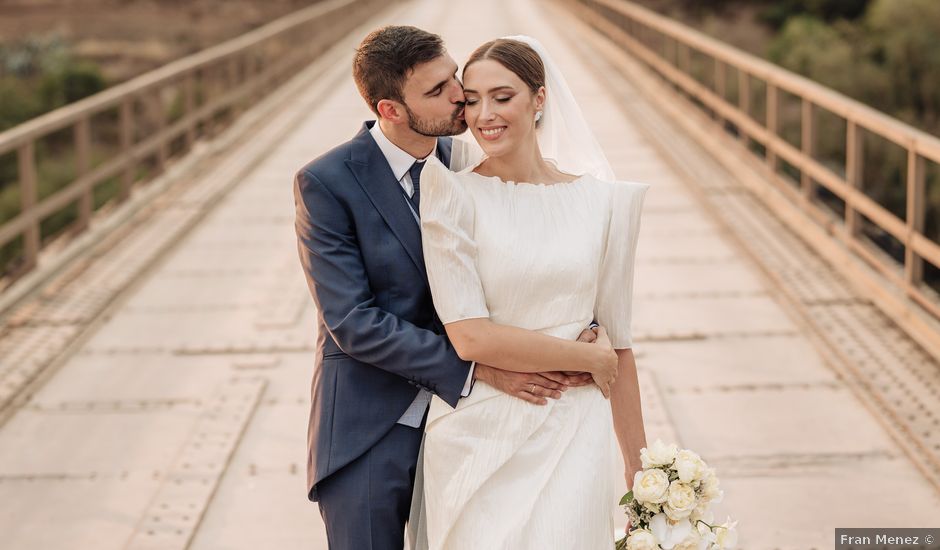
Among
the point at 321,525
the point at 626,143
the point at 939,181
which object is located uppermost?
the point at 626,143

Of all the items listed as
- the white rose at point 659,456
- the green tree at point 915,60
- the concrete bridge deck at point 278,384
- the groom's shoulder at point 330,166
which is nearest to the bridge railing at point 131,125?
the concrete bridge deck at point 278,384

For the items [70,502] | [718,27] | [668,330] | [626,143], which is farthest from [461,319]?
[718,27]

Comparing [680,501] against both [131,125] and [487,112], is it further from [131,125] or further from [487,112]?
[131,125]

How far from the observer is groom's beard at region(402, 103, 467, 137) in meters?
2.76

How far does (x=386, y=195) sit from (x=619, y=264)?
0.56 m

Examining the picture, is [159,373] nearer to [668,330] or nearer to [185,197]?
[668,330]

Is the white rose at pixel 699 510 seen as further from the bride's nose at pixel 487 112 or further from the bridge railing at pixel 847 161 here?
the bridge railing at pixel 847 161

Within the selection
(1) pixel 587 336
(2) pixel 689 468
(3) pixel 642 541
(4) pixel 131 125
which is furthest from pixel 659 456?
(4) pixel 131 125

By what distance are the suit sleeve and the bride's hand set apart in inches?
11.5

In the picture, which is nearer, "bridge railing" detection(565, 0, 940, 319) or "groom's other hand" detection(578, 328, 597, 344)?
"groom's other hand" detection(578, 328, 597, 344)

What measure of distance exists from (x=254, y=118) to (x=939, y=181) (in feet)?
82.2

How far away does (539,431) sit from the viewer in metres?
2.75

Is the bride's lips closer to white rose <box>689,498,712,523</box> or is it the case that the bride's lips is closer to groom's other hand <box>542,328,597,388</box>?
groom's other hand <box>542,328,597,388</box>

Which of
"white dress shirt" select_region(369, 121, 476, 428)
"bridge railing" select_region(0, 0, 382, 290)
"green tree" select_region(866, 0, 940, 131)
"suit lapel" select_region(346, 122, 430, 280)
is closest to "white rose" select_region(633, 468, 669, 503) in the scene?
"white dress shirt" select_region(369, 121, 476, 428)
